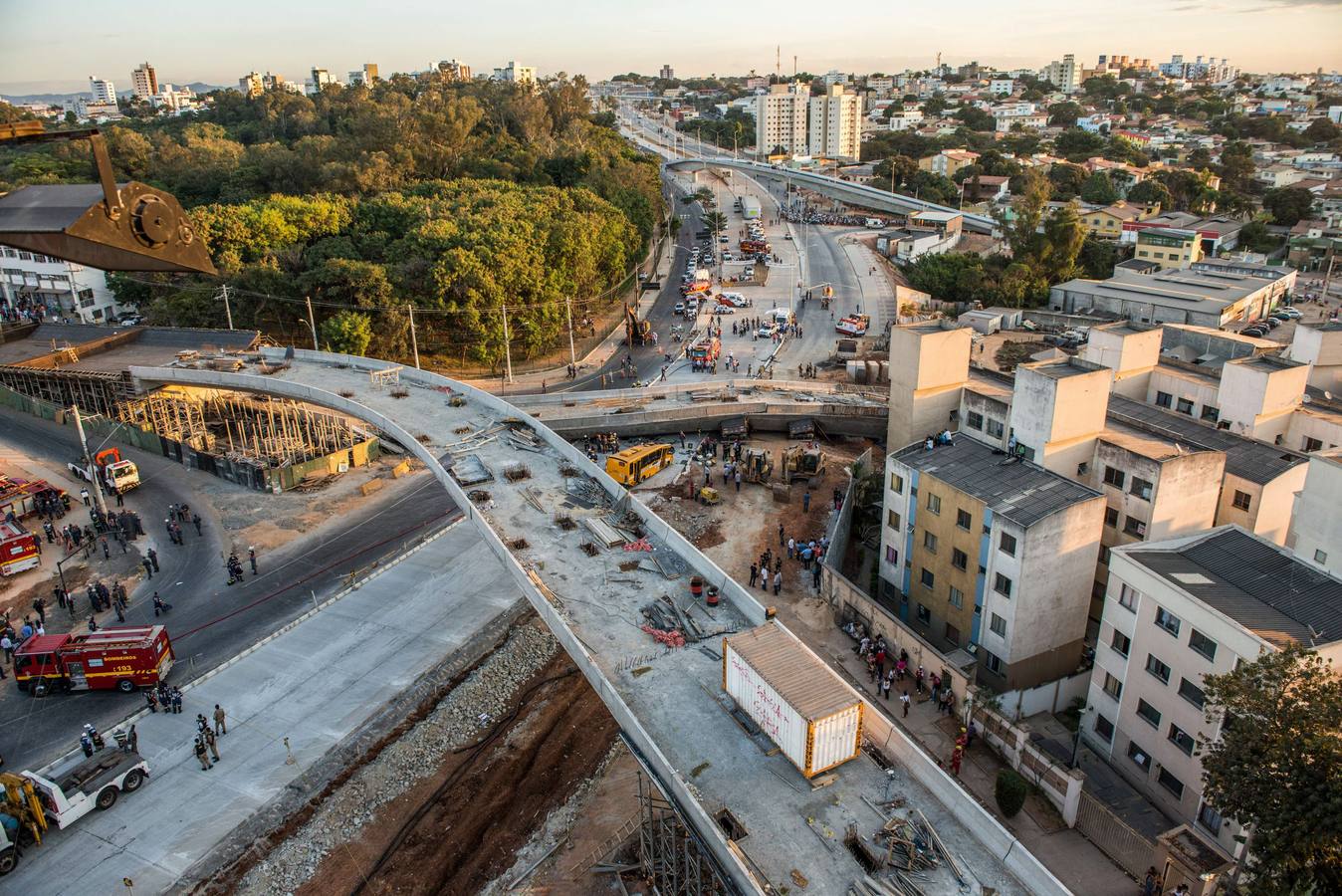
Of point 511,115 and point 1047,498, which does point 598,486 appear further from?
point 511,115

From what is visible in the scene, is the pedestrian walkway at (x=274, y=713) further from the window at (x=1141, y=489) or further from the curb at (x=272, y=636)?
the window at (x=1141, y=489)

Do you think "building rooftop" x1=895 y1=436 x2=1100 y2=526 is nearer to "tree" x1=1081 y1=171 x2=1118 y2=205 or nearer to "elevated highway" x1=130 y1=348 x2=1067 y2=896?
"elevated highway" x1=130 y1=348 x2=1067 y2=896

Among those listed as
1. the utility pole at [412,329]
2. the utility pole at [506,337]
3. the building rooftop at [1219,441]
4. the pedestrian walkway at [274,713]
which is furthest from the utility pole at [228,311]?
the building rooftop at [1219,441]

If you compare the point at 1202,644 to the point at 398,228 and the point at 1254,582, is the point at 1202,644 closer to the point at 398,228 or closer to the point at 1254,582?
the point at 1254,582

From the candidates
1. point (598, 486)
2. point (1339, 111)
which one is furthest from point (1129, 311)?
point (1339, 111)

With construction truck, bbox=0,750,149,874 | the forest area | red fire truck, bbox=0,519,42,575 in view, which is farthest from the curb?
the forest area

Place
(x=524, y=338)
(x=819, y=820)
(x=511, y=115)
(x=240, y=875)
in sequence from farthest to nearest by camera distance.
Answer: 1. (x=511, y=115)
2. (x=524, y=338)
3. (x=240, y=875)
4. (x=819, y=820)

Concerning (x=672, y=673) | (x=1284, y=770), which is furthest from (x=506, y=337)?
(x=1284, y=770)
